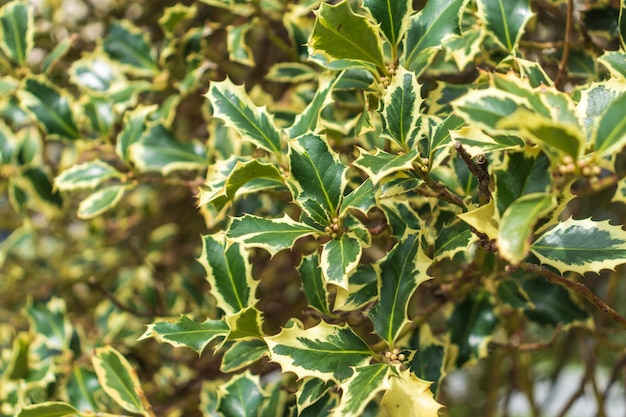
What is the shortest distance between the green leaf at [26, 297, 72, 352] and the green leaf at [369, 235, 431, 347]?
0.69 metres

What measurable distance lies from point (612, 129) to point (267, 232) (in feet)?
1.16

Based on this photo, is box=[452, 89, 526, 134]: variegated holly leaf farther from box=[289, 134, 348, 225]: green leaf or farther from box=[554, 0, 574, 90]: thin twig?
box=[554, 0, 574, 90]: thin twig

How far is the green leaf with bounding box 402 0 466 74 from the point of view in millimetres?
732

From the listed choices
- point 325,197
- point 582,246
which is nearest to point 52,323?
point 325,197

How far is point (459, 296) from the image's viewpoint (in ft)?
3.19

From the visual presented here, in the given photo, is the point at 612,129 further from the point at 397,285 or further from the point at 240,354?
the point at 240,354

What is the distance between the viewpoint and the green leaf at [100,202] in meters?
1.03

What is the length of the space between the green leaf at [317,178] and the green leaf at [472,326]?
34cm

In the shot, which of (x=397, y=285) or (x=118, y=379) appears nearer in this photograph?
(x=397, y=285)

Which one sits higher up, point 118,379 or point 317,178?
point 317,178

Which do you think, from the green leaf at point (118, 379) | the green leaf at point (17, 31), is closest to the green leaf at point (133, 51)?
the green leaf at point (17, 31)

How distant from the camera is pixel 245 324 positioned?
29.2 inches

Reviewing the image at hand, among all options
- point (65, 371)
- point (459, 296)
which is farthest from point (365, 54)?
point (65, 371)

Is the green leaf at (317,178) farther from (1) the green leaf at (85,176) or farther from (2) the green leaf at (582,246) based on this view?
(1) the green leaf at (85,176)
